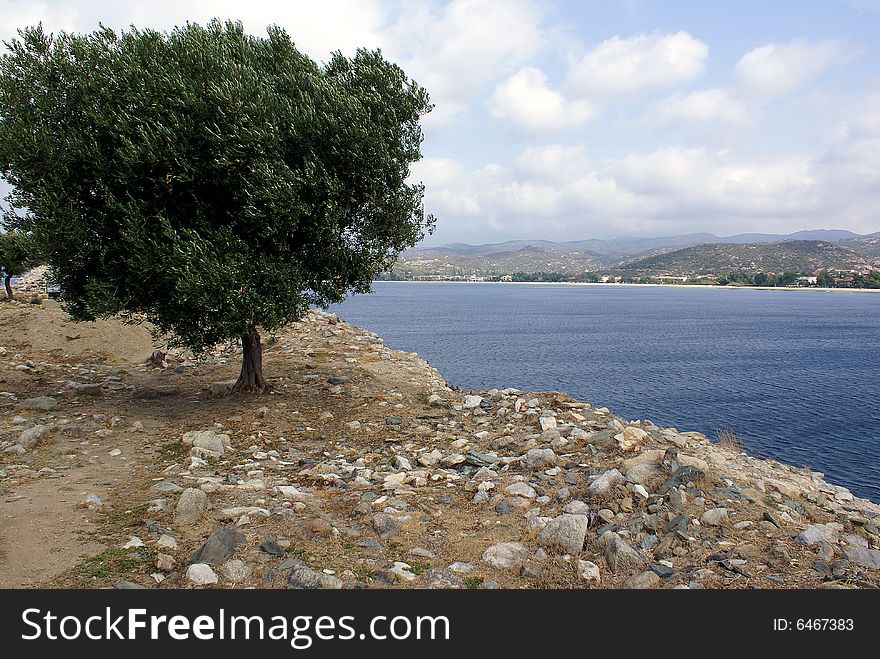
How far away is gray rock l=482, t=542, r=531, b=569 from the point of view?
334 inches

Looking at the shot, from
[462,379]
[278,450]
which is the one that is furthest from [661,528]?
[462,379]

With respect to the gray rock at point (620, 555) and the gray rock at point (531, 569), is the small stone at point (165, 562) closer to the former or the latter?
the gray rock at point (531, 569)

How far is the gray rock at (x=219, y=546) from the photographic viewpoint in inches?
324

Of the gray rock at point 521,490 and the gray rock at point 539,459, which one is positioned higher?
the gray rock at point 539,459

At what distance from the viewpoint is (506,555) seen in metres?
8.66

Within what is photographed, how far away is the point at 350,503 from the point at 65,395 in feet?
44.6

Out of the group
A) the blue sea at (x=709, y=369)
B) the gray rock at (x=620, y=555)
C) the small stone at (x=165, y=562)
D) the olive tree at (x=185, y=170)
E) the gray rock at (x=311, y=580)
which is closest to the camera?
the gray rock at (x=311, y=580)

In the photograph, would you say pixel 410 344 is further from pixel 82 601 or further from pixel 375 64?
pixel 82 601

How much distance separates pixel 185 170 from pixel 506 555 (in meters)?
12.3

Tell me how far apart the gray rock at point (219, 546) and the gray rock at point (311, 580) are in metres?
1.15

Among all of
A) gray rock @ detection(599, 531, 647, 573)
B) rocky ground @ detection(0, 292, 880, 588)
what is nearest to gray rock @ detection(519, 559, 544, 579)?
rocky ground @ detection(0, 292, 880, 588)

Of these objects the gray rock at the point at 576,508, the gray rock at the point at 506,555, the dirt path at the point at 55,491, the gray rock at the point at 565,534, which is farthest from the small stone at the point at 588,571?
the dirt path at the point at 55,491

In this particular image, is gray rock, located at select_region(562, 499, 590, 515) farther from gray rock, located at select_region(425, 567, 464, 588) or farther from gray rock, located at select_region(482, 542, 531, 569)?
gray rock, located at select_region(425, 567, 464, 588)

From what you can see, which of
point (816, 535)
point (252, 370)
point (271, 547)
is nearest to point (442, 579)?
point (271, 547)
